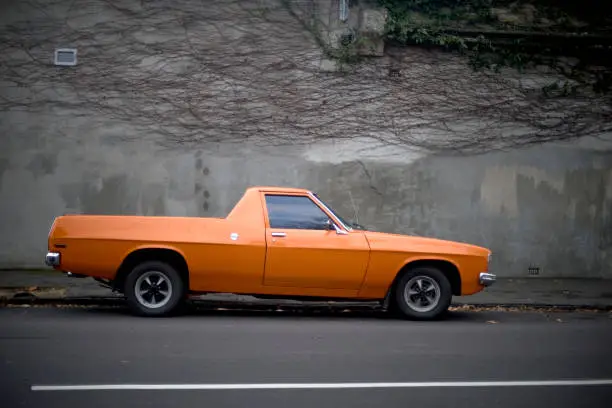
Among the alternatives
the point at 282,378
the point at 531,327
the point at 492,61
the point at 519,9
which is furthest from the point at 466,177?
the point at 282,378

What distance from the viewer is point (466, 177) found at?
14.4 meters

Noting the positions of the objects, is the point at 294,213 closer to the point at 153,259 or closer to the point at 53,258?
the point at 153,259

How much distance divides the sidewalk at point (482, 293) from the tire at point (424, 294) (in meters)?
1.73

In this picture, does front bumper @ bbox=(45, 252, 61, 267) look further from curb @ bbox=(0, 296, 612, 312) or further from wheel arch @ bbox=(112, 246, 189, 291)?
curb @ bbox=(0, 296, 612, 312)

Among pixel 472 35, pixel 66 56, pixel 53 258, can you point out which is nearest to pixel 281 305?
pixel 53 258

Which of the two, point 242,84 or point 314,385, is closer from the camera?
point 314,385

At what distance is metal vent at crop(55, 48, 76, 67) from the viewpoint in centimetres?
1371

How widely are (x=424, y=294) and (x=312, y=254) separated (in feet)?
5.31

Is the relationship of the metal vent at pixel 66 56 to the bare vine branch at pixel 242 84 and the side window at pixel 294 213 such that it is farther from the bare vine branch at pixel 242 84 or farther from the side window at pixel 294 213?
the side window at pixel 294 213

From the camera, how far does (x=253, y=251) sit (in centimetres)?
956

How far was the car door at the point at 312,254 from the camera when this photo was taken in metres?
9.60

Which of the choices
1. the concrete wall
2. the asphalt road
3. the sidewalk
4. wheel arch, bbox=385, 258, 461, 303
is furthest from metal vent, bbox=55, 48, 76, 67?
wheel arch, bbox=385, 258, 461, 303

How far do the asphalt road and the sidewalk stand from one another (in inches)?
47.0

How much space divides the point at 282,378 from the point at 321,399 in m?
0.69
